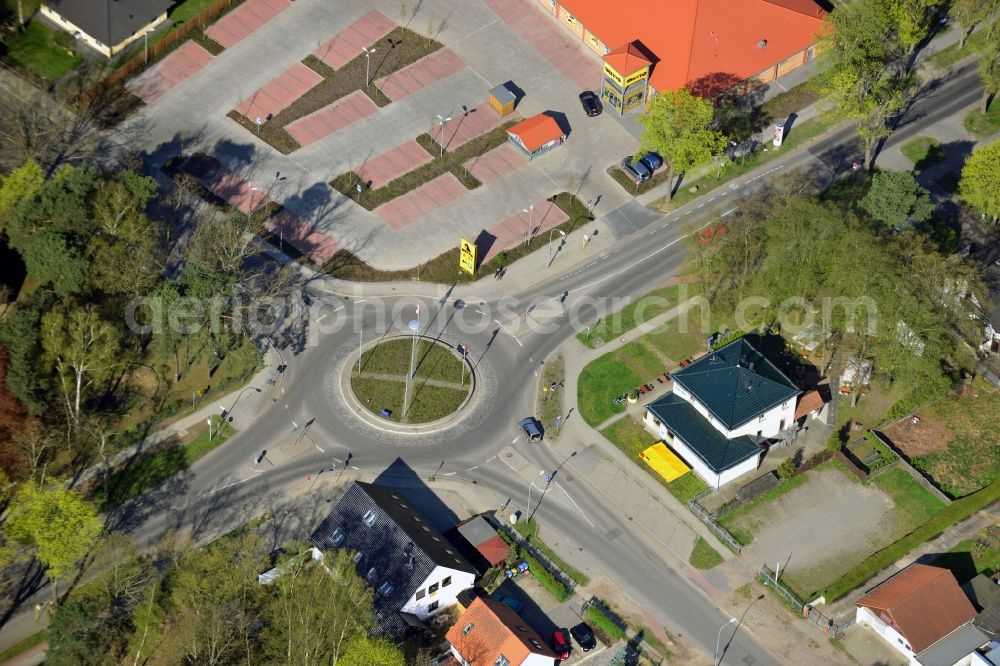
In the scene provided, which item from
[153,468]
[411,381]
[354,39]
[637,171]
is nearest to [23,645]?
[153,468]

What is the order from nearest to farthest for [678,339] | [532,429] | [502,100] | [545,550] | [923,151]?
1. [545,550]
2. [532,429]
3. [678,339]
4. [923,151]
5. [502,100]

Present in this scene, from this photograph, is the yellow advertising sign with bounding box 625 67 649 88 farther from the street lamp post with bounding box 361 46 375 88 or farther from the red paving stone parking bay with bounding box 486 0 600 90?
the street lamp post with bounding box 361 46 375 88

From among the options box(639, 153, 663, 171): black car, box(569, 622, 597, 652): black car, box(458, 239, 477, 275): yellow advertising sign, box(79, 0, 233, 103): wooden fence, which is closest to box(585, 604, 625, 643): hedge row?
box(569, 622, 597, 652): black car

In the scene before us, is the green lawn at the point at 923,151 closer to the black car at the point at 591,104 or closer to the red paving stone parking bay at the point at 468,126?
the black car at the point at 591,104

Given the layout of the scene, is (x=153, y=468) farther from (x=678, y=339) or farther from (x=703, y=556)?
(x=678, y=339)

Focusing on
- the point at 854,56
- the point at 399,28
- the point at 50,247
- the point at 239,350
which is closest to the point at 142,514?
the point at 239,350

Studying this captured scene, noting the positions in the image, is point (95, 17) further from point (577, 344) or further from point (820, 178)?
point (820, 178)
